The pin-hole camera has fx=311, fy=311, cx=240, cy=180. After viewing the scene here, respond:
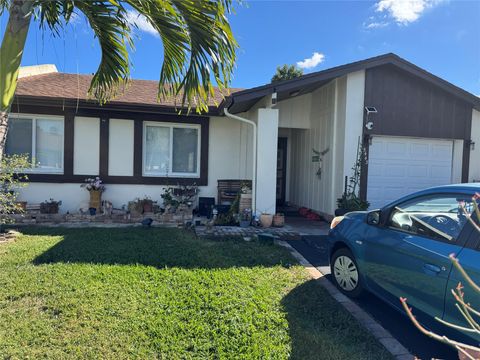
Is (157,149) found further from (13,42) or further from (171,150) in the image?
(13,42)

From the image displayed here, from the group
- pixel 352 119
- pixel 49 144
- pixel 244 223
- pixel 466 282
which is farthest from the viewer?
pixel 49 144

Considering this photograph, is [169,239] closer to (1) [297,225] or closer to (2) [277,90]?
(1) [297,225]

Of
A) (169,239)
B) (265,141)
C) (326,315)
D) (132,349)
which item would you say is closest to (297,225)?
(265,141)

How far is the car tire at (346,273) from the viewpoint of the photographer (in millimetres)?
3930

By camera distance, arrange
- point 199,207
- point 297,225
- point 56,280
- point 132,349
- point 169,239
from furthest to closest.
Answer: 1. point 199,207
2. point 297,225
3. point 169,239
4. point 56,280
5. point 132,349

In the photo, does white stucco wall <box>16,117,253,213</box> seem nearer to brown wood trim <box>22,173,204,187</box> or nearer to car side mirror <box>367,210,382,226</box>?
brown wood trim <box>22,173,204,187</box>

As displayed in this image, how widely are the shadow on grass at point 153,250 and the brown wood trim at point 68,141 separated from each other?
2.13m

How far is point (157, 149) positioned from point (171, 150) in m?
0.41

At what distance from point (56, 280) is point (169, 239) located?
2.41 meters

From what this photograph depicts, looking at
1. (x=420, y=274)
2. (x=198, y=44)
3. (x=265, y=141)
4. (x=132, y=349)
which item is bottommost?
(x=132, y=349)

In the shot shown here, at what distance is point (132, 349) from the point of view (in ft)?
9.19

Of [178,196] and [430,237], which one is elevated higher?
[430,237]

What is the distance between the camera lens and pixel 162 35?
4.52 metres

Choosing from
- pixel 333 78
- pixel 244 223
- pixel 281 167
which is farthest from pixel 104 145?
pixel 333 78
